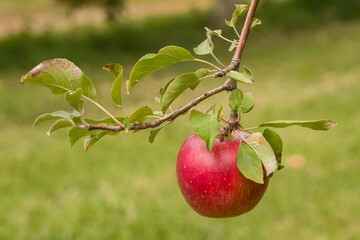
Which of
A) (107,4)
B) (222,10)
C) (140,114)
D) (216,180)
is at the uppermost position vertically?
(140,114)

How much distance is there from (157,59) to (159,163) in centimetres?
241

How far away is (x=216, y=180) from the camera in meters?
0.55

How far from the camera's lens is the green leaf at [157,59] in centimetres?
49

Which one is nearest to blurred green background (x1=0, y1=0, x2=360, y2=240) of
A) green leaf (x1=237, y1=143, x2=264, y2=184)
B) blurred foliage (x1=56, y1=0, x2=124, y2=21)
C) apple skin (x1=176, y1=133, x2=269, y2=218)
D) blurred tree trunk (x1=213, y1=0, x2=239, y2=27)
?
blurred foliage (x1=56, y1=0, x2=124, y2=21)

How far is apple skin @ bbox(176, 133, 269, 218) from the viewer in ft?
1.78

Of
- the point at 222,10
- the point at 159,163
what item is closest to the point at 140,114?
the point at 159,163

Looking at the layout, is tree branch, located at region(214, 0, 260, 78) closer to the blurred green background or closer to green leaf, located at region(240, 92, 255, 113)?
green leaf, located at region(240, 92, 255, 113)

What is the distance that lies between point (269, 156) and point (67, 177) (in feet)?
7.74

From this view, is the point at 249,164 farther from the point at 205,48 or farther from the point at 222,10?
the point at 222,10

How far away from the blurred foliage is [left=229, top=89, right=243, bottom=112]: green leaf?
17.6ft

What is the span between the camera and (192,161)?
564mm

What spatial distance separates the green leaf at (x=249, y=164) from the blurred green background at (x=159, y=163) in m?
1.69

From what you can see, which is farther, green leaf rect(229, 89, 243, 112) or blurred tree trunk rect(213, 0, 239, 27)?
blurred tree trunk rect(213, 0, 239, 27)

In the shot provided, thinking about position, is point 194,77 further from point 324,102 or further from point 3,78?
point 3,78
